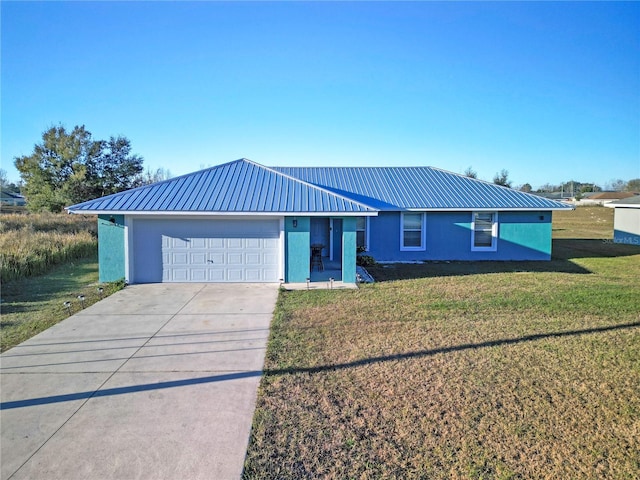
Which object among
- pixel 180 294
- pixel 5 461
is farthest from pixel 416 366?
pixel 180 294

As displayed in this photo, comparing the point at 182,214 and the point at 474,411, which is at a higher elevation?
the point at 182,214

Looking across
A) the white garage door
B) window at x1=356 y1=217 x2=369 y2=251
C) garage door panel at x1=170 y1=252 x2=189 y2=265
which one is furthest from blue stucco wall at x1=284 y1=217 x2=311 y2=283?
window at x1=356 y1=217 x2=369 y2=251

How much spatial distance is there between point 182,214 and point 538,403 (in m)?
10.4

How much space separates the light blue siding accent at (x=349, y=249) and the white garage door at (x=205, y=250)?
83.3 inches

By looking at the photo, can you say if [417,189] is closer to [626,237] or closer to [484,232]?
[484,232]

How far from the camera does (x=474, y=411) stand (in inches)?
203

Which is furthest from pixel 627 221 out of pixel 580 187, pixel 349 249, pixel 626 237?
pixel 580 187

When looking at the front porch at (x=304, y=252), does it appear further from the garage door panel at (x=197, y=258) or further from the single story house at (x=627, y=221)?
the single story house at (x=627, y=221)

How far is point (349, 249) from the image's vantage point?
42.7 feet

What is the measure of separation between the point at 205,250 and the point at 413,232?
933 centimetres

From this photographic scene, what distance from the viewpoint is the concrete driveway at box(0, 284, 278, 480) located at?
4160 millimetres

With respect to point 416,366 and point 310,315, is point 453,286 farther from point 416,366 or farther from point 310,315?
point 416,366

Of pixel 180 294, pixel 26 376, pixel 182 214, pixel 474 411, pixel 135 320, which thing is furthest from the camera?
pixel 182 214

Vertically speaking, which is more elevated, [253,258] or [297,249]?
[297,249]
